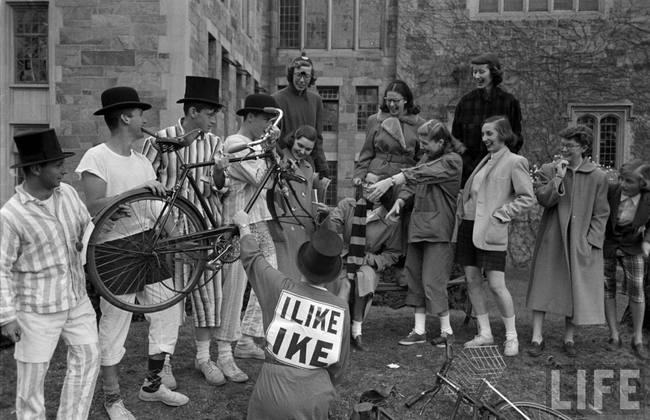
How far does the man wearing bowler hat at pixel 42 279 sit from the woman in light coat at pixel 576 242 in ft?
12.7

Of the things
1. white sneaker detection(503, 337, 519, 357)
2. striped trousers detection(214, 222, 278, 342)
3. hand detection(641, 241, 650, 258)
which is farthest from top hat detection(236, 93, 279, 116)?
hand detection(641, 241, 650, 258)

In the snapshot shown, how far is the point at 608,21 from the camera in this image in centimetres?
1691

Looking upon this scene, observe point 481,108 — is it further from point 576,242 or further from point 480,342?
point 480,342

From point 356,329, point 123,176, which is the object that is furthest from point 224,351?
point 123,176

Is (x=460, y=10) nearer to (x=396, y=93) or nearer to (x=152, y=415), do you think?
(x=396, y=93)

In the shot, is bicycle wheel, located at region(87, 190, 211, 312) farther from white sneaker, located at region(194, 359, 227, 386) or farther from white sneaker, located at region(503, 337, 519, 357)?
white sneaker, located at region(503, 337, 519, 357)

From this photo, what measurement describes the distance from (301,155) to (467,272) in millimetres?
1843

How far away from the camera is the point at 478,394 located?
4168 millimetres

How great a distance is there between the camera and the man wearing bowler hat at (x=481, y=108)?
19.2ft

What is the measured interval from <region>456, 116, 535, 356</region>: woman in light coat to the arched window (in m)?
13.2

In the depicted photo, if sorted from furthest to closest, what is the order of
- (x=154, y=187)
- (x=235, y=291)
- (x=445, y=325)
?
(x=445, y=325)
(x=235, y=291)
(x=154, y=187)

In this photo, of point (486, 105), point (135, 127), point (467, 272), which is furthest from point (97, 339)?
point (486, 105)

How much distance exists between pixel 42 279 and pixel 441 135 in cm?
352

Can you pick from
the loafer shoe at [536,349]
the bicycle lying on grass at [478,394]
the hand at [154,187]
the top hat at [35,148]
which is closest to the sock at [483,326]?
the loafer shoe at [536,349]
